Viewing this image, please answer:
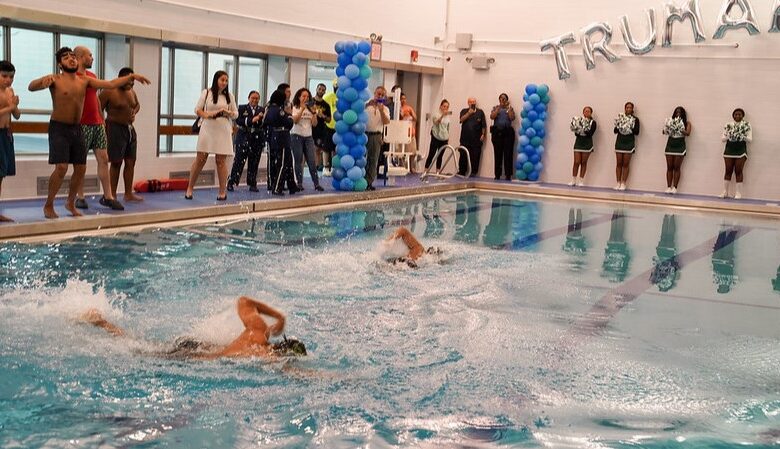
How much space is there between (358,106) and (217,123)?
2.78m

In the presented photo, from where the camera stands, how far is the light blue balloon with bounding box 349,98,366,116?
13.8 metres

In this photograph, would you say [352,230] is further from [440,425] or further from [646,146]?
[646,146]

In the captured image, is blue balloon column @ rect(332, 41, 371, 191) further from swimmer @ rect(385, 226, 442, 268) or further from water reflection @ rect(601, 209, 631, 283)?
swimmer @ rect(385, 226, 442, 268)

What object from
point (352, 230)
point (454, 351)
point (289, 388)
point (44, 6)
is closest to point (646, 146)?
point (352, 230)

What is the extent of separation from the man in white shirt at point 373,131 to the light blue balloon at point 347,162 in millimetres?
597

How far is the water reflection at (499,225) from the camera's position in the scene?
10.2 meters

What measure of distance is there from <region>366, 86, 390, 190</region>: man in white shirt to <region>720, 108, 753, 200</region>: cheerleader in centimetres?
734

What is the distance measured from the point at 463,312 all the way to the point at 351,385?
1987 millimetres

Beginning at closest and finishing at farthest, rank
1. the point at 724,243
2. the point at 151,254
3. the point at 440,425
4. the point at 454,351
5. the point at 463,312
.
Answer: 1. the point at 440,425
2. the point at 454,351
3. the point at 463,312
4. the point at 151,254
5. the point at 724,243

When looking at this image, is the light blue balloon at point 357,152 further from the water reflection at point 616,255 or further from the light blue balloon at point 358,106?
the water reflection at point 616,255

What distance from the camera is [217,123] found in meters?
11.7

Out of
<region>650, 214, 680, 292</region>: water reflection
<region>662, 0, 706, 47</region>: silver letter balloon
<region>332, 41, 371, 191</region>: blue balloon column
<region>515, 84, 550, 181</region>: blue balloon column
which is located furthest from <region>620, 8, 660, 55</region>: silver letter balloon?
<region>332, 41, 371, 191</region>: blue balloon column

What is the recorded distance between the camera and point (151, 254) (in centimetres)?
805

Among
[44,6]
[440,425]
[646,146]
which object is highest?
[44,6]
